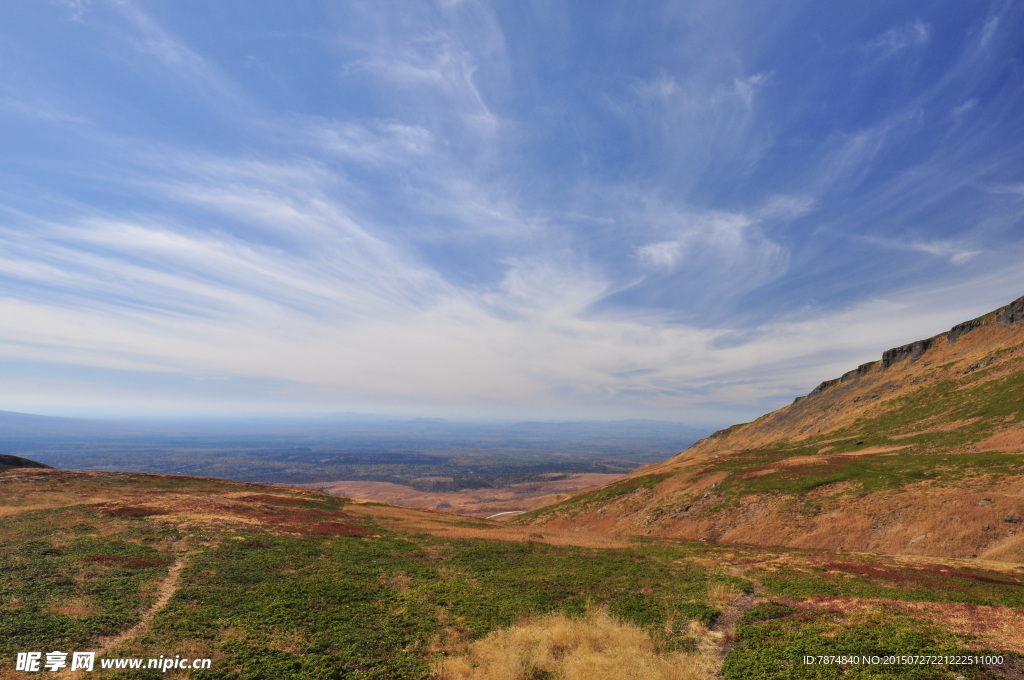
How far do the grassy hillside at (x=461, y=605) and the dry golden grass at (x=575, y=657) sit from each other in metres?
0.08

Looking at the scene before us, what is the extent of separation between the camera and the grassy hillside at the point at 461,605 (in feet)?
52.0

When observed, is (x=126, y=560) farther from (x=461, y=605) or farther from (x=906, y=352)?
(x=906, y=352)

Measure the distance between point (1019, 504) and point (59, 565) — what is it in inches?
2833

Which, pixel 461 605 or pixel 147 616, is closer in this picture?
pixel 147 616

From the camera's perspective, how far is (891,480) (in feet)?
153

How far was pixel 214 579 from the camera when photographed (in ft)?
78.2

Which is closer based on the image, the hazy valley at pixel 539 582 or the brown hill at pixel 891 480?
the hazy valley at pixel 539 582

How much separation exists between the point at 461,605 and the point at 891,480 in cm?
5213

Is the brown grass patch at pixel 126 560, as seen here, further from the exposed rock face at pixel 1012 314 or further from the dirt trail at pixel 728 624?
the exposed rock face at pixel 1012 314

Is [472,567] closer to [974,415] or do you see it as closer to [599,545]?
[599,545]

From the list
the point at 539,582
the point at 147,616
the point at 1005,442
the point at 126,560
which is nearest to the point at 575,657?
the point at 539,582

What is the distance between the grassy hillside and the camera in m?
15.8

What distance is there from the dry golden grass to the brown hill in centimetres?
3445

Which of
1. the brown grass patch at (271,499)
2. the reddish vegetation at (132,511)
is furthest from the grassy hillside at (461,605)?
the brown grass patch at (271,499)
